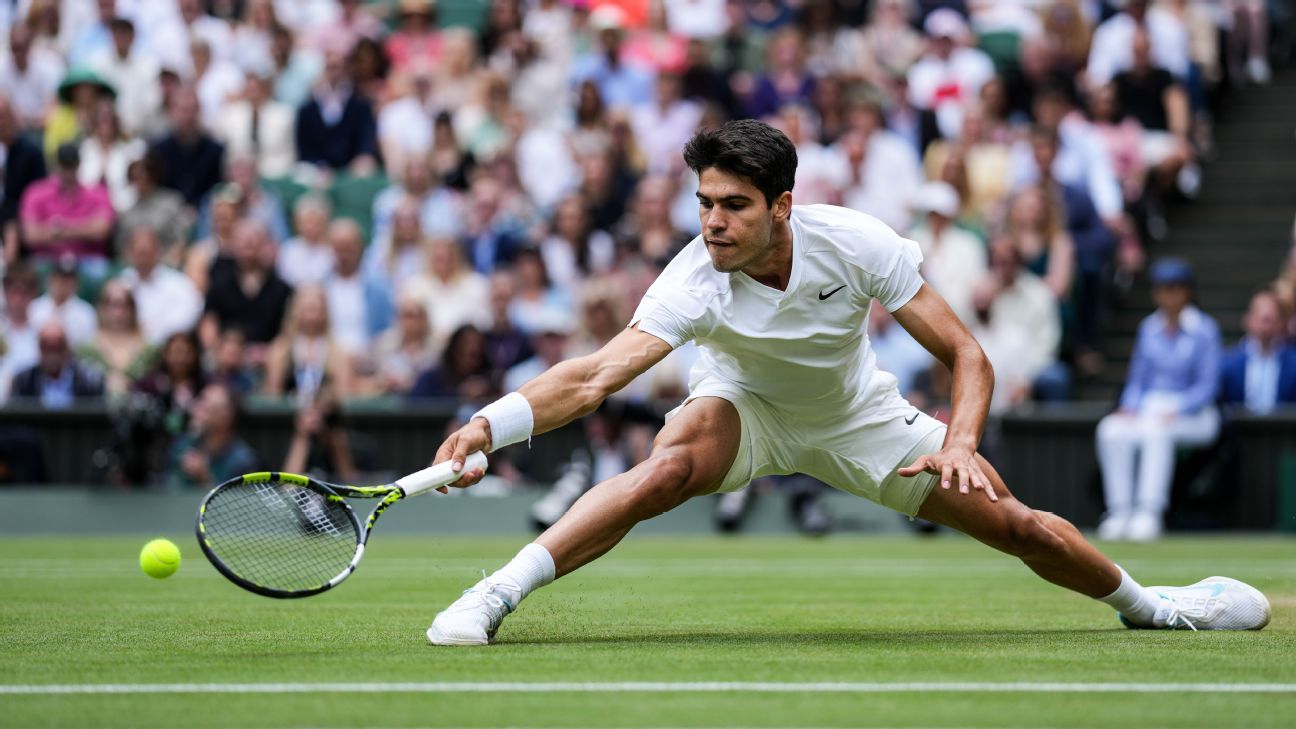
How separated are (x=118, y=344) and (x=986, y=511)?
1042 cm

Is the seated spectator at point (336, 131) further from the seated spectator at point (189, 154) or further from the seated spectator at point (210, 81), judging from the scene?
the seated spectator at point (210, 81)

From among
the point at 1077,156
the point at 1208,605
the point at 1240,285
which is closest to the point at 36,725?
the point at 1208,605

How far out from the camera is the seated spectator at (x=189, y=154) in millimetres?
17891

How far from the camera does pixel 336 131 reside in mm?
18250

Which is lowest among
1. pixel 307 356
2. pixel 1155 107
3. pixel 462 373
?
pixel 462 373

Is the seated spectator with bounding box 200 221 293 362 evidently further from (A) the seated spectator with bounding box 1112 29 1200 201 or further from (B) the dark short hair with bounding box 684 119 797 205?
(B) the dark short hair with bounding box 684 119 797 205

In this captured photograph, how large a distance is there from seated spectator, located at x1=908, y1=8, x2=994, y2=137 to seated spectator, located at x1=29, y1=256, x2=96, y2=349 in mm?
7952

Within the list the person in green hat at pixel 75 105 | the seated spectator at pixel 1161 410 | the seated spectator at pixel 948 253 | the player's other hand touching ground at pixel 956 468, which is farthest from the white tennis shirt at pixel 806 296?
the person in green hat at pixel 75 105

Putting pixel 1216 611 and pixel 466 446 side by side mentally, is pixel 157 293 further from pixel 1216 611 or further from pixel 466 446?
pixel 1216 611

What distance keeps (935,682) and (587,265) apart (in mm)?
11585

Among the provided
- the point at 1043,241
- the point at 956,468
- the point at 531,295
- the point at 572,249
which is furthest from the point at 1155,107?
the point at 956,468

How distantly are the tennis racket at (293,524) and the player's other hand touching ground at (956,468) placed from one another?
1.43 m

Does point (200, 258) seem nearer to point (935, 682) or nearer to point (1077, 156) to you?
point (1077, 156)

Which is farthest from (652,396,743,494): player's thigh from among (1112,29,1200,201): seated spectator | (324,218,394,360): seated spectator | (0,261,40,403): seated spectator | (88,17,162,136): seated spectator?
(88,17,162,136): seated spectator
